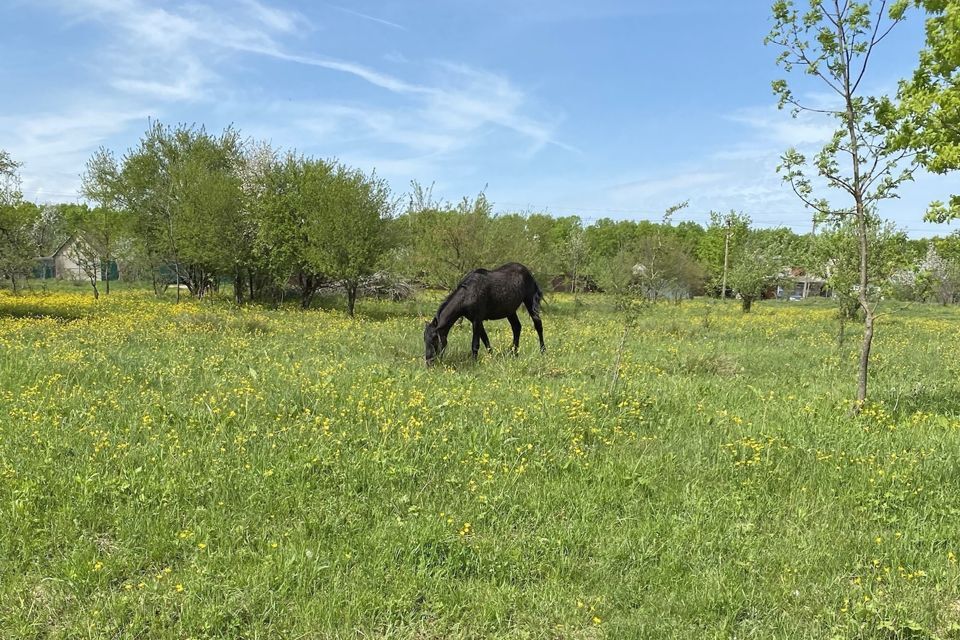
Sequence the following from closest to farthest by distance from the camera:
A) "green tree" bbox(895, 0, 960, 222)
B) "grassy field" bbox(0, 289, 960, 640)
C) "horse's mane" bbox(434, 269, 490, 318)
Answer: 1. "grassy field" bbox(0, 289, 960, 640)
2. "green tree" bbox(895, 0, 960, 222)
3. "horse's mane" bbox(434, 269, 490, 318)

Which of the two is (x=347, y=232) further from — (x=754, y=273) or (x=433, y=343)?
(x=754, y=273)

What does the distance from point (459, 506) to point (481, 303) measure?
→ 8.04 m

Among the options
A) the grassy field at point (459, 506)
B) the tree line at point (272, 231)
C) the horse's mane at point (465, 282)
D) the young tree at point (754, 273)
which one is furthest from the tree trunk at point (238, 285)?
the young tree at point (754, 273)

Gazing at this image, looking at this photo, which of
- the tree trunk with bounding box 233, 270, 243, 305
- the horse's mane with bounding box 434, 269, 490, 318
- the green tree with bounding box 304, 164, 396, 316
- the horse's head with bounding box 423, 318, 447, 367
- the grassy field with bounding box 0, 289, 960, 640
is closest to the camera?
the grassy field with bounding box 0, 289, 960, 640

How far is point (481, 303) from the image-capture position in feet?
43.7

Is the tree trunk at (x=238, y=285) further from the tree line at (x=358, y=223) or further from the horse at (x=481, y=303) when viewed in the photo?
the horse at (x=481, y=303)

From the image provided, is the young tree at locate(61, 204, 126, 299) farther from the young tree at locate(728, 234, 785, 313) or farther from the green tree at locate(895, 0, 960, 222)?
the young tree at locate(728, 234, 785, 313)

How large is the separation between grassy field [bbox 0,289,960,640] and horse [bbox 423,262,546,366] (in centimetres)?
189

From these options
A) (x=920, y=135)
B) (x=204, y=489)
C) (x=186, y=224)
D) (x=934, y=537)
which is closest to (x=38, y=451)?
(x=204, y=489)

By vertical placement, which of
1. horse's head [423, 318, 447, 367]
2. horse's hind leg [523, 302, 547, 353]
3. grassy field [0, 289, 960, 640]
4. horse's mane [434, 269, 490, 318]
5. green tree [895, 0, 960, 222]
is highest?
green tree [895, 0, 960, 222]

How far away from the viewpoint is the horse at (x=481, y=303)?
12578 mm

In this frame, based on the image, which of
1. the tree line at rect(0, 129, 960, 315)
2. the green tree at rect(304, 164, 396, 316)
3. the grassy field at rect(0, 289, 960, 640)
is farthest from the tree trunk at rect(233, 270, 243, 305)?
the grassy field at rect(0, 289, 960, 640)

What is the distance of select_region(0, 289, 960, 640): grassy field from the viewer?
4051mm

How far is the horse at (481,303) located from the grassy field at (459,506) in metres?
1.89
